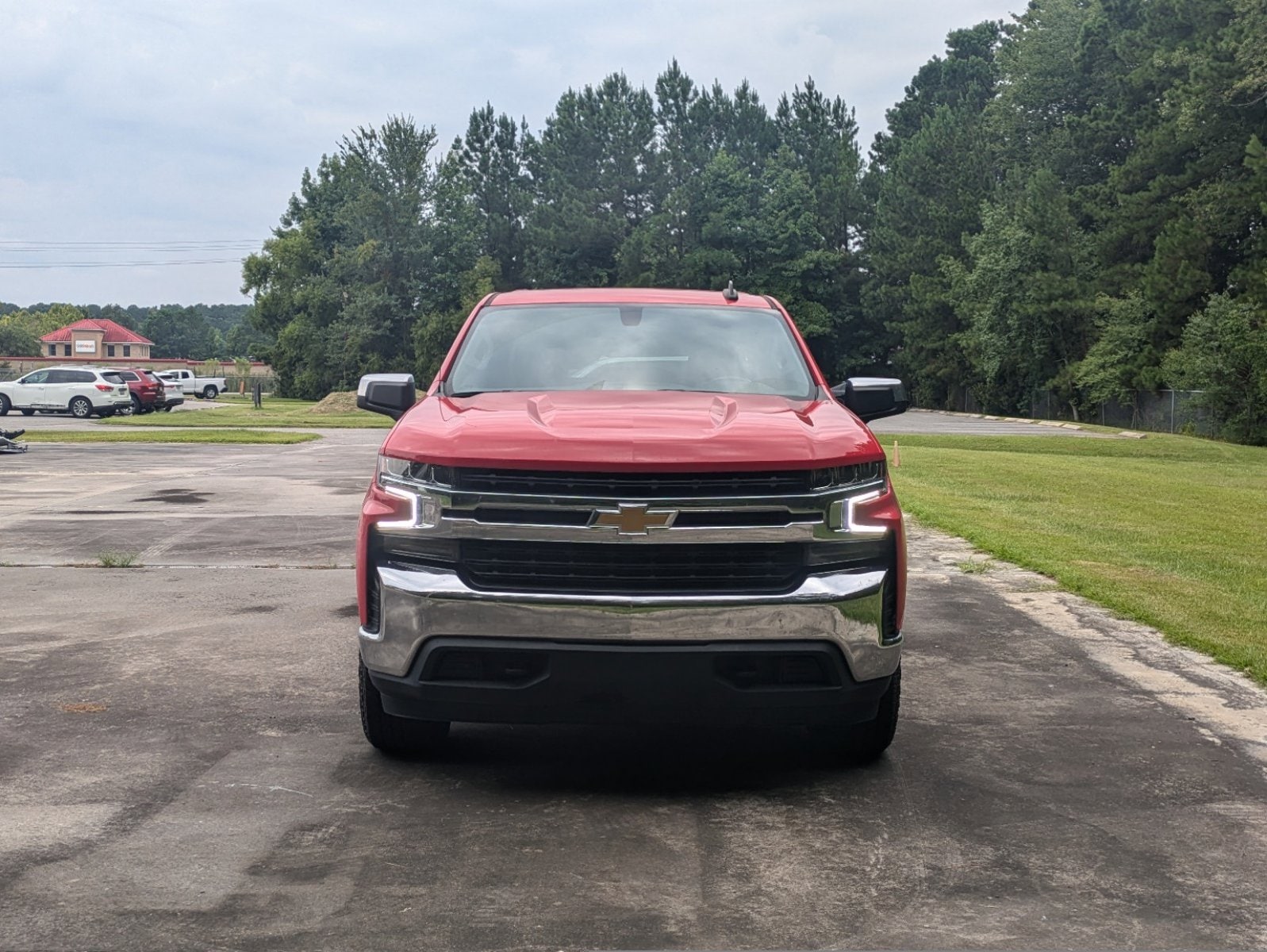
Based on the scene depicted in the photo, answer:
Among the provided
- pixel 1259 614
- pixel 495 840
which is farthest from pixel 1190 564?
pixel 495 840

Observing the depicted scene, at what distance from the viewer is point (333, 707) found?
6.51 meters

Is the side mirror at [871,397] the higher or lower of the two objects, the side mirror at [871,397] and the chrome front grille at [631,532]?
the higher

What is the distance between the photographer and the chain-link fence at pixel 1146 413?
4466 centimetres

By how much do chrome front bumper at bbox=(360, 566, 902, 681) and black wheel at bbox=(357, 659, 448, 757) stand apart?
0.54 meters

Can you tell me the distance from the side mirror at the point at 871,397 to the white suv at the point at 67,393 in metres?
45.0

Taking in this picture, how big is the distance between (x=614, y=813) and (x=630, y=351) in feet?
7.80

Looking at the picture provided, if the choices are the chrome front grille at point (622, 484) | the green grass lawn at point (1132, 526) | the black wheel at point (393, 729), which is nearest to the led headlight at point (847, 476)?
the chrome front grille at point (622, 484)

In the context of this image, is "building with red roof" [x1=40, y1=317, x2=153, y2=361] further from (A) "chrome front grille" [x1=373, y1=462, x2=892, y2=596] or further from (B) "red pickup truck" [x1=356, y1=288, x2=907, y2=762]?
(A) "chrome front grille" [x1=373, y1=462, x2=892, y2=596]

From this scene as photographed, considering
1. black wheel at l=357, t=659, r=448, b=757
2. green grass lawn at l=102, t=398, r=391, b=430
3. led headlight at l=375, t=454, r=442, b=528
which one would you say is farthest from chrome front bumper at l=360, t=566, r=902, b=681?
green grass lawn at l=102, t=398, r=391, b=430

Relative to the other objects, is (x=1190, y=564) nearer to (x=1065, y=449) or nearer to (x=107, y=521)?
(x=107, y=521)

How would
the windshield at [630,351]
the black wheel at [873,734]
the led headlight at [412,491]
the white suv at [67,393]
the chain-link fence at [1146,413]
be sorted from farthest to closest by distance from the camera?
the white suv at [67,393]
the chain-link fence at [1146,413]
the windshield at [630,351]
the black wheel at [873,734]
the led headlight at [412,491]

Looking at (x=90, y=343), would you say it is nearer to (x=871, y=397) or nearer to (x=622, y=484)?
(x=871, y=397)

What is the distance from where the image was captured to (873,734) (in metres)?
5.52

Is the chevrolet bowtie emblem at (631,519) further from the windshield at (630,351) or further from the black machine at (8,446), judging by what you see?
the black machine at (8,446)
